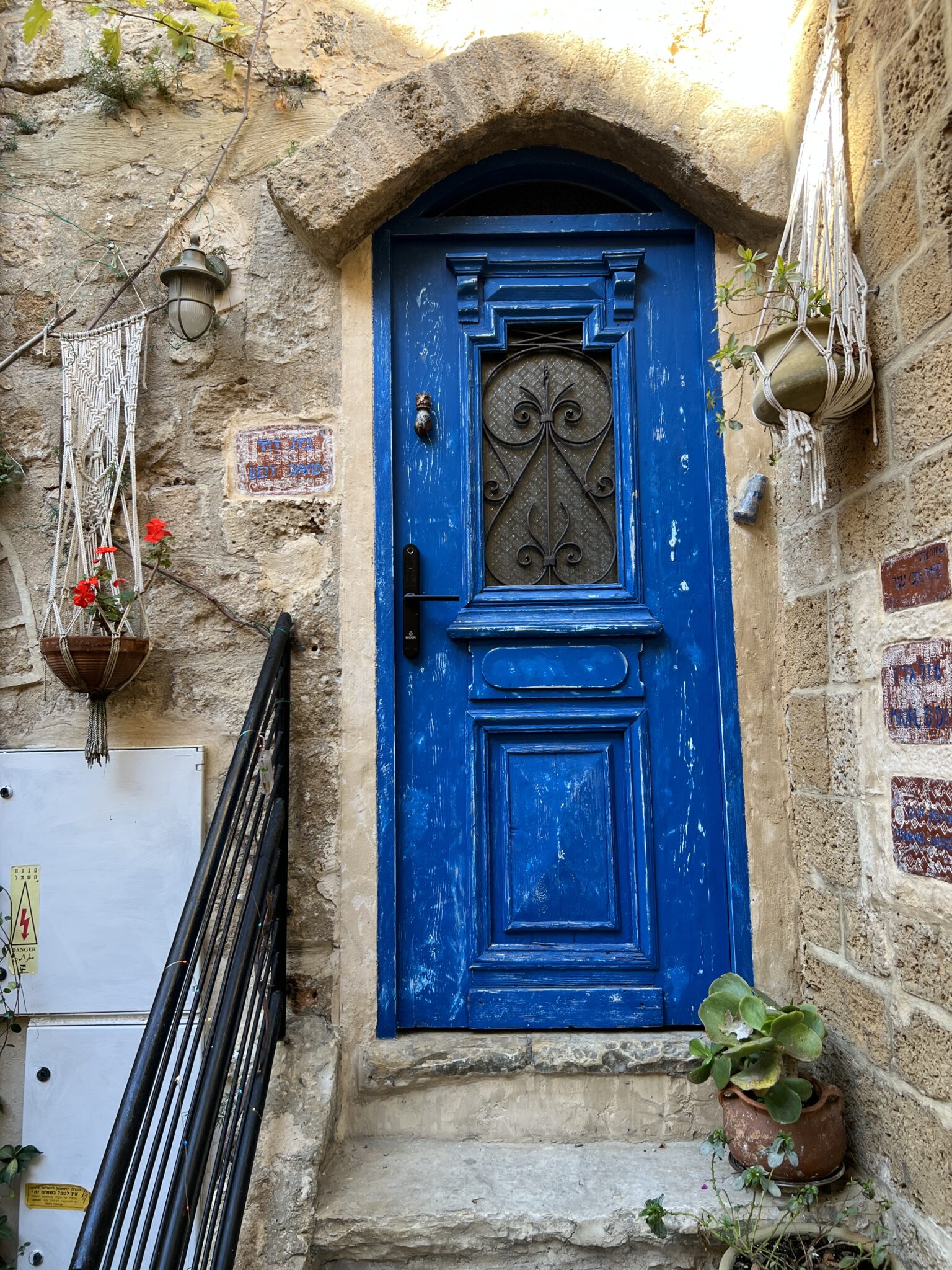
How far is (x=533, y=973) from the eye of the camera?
2404mm

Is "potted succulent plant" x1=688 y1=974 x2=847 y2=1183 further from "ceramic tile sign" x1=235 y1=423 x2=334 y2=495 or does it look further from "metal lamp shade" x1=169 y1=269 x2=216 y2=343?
"metal lamp shade" x1=169 y1=269 x2=216 y2=343

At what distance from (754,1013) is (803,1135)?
0.86ft

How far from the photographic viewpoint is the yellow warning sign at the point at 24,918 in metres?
2.37

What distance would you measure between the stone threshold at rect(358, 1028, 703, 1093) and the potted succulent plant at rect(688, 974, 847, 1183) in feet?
0.88

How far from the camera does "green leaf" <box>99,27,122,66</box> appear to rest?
2.41m

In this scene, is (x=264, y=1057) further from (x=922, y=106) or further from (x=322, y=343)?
(x=922, y=106)

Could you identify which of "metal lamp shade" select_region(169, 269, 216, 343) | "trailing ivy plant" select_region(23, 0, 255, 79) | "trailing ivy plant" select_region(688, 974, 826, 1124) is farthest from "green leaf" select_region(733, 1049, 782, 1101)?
"trailing ivy plant" select_region(23, 0, 255, 79)

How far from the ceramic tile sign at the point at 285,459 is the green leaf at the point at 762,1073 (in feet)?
5.94

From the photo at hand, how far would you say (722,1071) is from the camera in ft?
6.32

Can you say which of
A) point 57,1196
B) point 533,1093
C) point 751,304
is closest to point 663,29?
point 751,304

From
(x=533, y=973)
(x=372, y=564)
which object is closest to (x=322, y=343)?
(x=372, y=564)

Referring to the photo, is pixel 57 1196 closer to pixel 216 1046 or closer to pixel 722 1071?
pixel 216 1046

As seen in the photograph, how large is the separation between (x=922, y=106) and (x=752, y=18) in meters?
1.03

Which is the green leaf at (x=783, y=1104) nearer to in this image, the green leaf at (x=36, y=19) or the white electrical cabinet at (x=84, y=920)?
the white electrical cabinet at (x=84, y=920)
